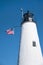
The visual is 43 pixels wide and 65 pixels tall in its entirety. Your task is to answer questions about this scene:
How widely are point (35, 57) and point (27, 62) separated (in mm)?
1104

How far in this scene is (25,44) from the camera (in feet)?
70.1

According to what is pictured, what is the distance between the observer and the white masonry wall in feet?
67.5

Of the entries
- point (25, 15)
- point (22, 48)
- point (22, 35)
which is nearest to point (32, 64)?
point (22, 48)

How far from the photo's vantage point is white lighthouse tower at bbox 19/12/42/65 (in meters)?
20.6

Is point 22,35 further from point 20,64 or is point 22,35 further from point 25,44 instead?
point 20,64

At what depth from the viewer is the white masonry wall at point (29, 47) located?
20562mm

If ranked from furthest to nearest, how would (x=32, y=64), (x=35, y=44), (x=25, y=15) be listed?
(x=25, y=15), (x=35, y=44), (x=32, y=64)

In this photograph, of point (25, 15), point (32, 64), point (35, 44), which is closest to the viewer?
point (32, 64)

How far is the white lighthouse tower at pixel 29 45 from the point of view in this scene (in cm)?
2058

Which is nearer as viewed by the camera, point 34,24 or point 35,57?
point 35,57

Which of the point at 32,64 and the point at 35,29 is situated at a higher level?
the point at 35,29

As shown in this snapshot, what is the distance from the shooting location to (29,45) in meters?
21.2

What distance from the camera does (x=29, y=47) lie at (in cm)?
2112

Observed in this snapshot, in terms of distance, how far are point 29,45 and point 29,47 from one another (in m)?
0.26
